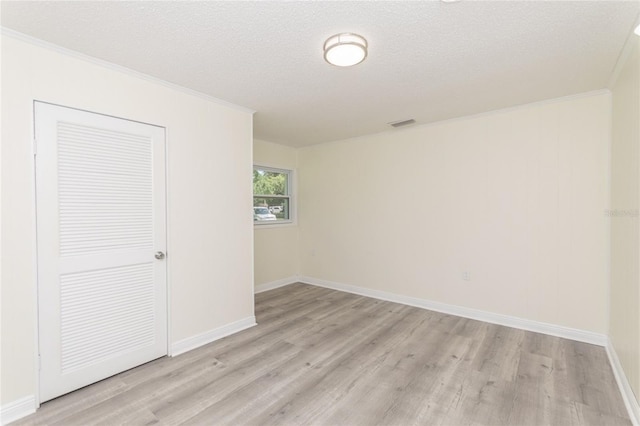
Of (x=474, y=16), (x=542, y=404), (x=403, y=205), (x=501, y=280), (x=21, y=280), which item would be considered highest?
(x=474, y=16)

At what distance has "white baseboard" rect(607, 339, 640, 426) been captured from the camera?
1.81 meters

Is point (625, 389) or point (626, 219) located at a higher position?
point (626, 219)

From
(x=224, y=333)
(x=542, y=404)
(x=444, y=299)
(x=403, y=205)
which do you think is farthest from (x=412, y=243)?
(x=224, y=333)

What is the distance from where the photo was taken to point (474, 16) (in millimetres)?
1706

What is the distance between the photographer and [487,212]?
3.45 m

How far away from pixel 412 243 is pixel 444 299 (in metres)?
0.82

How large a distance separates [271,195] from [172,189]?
2412 mm

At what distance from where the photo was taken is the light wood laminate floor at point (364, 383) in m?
1.88

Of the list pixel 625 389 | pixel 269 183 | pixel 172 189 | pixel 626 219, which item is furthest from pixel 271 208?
pixel 625 389

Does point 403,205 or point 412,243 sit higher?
point 403,205

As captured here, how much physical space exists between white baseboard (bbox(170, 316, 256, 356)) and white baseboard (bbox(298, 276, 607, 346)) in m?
1.88

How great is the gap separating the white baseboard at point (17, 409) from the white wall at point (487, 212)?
146 inches

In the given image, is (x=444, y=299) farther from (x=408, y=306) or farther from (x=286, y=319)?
(x=286, y=319)

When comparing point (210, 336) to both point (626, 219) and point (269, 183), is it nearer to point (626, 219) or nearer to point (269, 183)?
point (269, 183)
